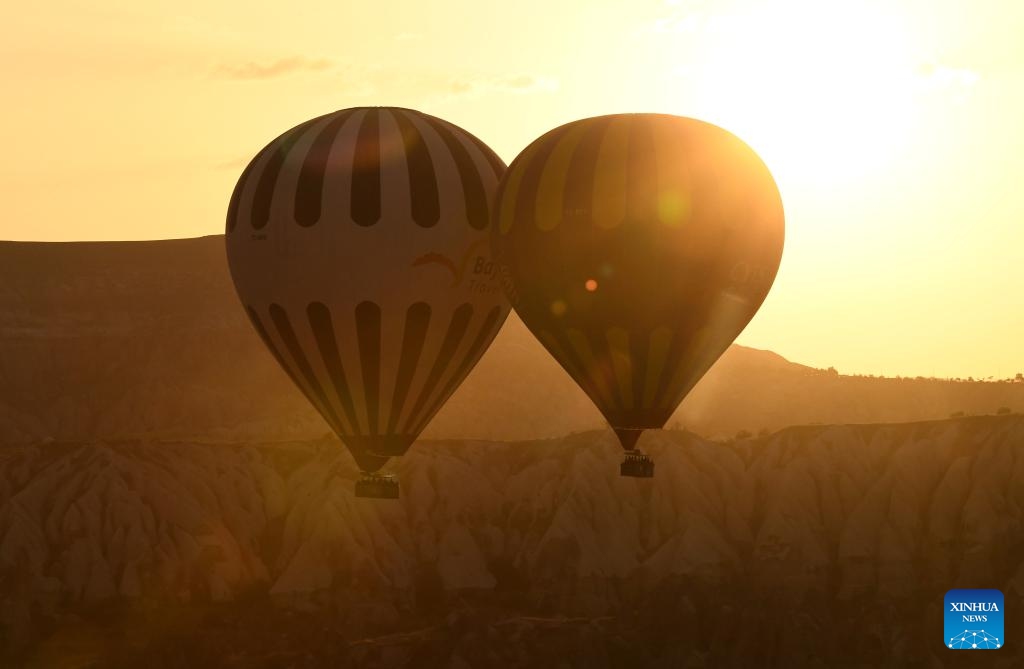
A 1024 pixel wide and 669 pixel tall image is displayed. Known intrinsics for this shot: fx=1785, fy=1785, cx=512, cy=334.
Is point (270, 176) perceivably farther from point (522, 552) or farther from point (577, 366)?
point (522, 552)

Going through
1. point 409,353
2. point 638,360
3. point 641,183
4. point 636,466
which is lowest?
point 636,466

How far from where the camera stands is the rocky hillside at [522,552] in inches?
3578

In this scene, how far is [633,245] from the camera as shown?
43.1 m

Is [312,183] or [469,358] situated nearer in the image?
[312,183]

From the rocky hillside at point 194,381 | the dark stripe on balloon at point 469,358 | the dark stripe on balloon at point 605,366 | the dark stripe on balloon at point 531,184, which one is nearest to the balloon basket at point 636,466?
the dark stripe on balloon at point 605,366

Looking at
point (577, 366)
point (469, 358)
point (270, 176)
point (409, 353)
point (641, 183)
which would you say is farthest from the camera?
point (469, 358)

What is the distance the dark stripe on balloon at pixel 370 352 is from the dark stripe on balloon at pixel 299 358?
1.32 metres

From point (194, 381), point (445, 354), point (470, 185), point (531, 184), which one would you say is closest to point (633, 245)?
point (531, 184)

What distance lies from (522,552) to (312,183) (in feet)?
195

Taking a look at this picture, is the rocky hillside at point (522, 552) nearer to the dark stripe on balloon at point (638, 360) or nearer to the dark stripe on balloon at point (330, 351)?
the dark stripe on balloon at point (330, 351)

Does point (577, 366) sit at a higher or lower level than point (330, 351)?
lower

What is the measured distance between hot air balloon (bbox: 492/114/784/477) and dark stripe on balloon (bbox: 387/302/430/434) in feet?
8.30

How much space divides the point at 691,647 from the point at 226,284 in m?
91.9

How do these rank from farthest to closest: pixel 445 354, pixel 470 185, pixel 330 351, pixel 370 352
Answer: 1. pixel 445 354
2. pixel 330 351
3. pixel 370 352
4. pixel 470 185
